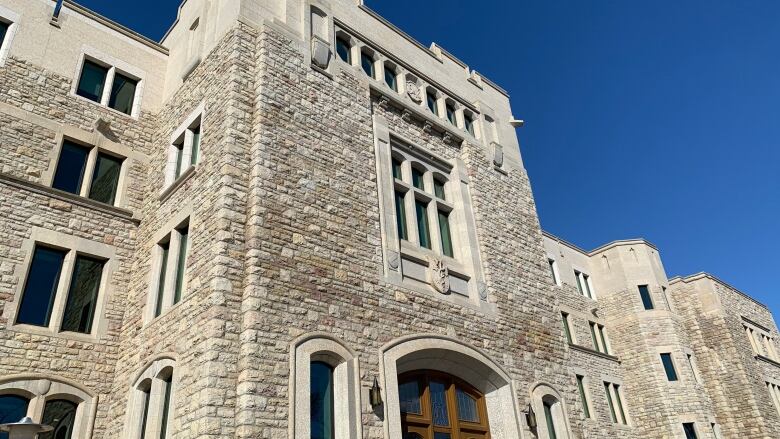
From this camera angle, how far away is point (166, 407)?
9227 millimetres

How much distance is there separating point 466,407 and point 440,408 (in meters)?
0.79

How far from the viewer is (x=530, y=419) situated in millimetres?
12000

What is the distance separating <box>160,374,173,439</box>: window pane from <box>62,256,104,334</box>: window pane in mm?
2729

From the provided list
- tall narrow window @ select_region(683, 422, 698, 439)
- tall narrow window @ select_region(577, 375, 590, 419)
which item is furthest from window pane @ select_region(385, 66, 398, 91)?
tall narrow window @ select_region(683, 422, 698, 439)

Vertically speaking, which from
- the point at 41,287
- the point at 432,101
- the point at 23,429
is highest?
the point at 432,101

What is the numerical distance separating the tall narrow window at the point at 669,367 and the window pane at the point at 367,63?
19512mm

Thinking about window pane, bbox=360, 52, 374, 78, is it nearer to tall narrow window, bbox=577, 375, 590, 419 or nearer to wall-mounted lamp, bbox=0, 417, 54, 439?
wall-mounted lamp, bbox=0, 417, 54, 439

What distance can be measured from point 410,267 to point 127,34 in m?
9.81

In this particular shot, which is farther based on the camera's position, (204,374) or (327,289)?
(327,289)

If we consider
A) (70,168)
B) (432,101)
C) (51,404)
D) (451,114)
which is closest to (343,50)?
(432,101)

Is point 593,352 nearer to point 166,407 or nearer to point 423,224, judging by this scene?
point 423,224

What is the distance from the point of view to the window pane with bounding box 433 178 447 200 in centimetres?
1452

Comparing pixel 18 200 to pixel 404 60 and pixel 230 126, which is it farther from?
pixel 404 60

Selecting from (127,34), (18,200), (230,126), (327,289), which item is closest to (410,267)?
(327,289)
